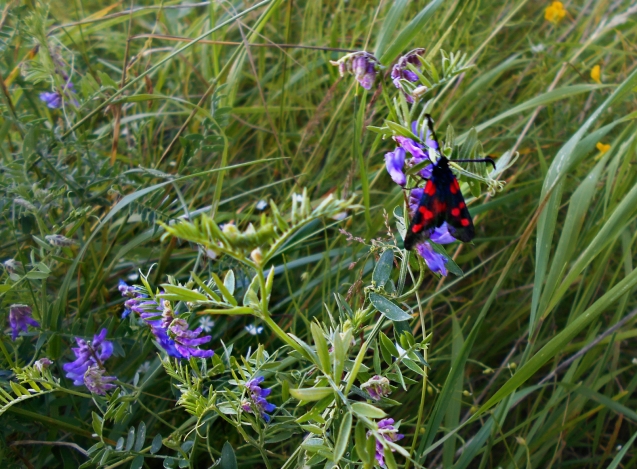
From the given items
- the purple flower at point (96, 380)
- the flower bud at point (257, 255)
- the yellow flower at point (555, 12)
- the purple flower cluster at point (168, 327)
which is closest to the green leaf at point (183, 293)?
the flower bud at point (257, 255)

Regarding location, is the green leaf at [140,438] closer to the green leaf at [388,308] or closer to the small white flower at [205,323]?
the small white flower at [205,323]

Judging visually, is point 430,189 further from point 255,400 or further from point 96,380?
point 96,380

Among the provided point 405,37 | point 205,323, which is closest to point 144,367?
point 205,323

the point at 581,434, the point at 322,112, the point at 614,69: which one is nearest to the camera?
the point at 581,434

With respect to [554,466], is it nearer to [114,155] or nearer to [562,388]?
[562,388]

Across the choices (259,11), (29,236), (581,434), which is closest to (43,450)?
(29,236)

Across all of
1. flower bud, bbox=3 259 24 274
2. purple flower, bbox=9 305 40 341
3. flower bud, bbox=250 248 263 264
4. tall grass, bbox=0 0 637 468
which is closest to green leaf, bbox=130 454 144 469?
tall grass, bbox=0 0 637 468

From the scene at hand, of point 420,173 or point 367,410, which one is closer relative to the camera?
point 367,410
